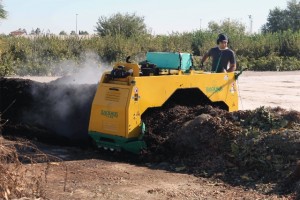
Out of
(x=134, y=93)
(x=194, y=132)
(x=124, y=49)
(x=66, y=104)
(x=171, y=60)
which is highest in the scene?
(x=124, y=49)

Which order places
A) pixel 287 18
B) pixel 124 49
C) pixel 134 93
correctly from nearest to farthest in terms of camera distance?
1. pixel 134 93
2. pixel 124 49
3. pixel 287 18

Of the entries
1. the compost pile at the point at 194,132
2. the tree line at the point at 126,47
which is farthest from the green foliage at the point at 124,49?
the compost pile at the point at 194,132

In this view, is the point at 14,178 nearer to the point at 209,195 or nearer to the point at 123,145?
the point at 209,195

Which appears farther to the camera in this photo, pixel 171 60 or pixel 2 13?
pixel 2 13

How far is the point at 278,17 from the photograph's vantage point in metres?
68.8

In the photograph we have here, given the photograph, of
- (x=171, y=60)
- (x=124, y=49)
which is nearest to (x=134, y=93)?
(x=171, y=60)

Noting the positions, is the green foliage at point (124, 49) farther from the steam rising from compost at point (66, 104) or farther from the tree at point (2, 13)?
the steam rising from compost at point (66, 104)

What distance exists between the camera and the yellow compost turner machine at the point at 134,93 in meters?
7.55

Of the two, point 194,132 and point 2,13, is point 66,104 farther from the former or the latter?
point 2,13

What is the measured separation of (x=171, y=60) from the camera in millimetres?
8469

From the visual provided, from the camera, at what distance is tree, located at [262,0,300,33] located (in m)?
66.5

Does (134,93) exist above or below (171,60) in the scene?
below

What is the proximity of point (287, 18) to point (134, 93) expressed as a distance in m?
63.4

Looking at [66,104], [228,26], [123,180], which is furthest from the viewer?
[228,26]
